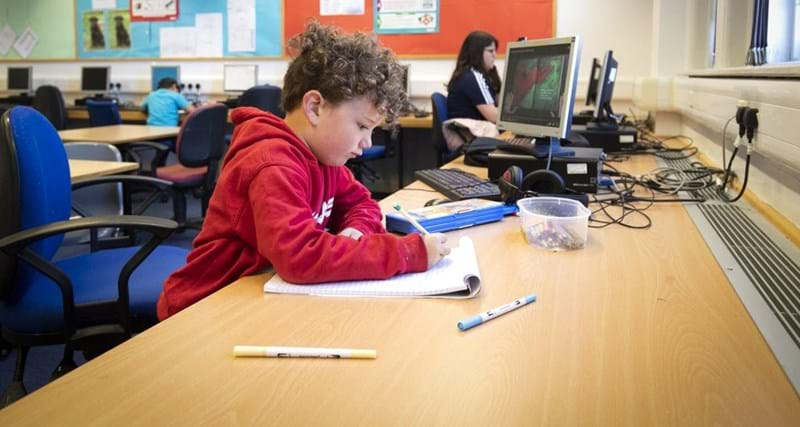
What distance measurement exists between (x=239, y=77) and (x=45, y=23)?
7.56 feet

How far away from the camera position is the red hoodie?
952 mm

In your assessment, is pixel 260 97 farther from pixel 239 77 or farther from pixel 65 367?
pixel 65 367

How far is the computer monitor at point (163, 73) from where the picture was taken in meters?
5.73

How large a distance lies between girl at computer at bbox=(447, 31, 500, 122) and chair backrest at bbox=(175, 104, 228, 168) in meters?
1.43

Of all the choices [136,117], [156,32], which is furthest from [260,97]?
[156,32]

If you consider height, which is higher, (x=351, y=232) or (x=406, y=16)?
(x=406, y=16)

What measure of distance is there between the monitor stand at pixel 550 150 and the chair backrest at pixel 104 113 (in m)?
4.10

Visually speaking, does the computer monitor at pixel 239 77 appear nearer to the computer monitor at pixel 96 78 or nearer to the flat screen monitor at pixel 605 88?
the computer monitor at pixel 96 78

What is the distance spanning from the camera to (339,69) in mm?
1116

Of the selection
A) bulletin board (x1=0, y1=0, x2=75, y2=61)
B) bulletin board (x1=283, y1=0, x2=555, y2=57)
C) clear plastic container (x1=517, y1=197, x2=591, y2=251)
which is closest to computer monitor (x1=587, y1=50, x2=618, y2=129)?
clear plastic container (x1=517, y1=197, x2=591, y2=251)

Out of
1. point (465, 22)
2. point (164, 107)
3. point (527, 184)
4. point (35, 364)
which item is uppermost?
point (465, 22)

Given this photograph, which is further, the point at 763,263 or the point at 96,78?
the point at 96,78

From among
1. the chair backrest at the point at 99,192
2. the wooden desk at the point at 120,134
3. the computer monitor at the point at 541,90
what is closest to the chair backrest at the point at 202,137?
the wooden desk at the point at 120,134

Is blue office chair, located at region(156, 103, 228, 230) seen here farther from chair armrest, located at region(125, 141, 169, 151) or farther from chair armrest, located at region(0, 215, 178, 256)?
chair armrest, located at region(0, 215, 178, 256)
